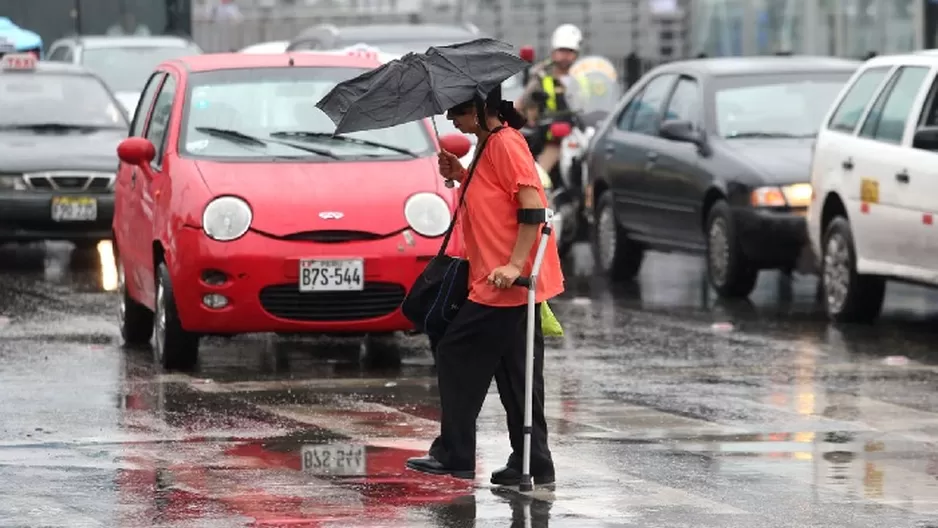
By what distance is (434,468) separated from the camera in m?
9.40

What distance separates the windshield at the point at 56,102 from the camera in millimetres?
20953

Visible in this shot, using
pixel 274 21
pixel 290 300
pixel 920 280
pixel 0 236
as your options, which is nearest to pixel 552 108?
pixel 0 236

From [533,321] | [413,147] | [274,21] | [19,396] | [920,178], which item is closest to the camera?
[533,321]

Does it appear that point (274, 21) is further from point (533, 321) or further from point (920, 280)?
point (533, 321)

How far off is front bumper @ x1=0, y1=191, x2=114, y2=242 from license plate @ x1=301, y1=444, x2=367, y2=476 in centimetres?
940

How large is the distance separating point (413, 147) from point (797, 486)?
4.86m

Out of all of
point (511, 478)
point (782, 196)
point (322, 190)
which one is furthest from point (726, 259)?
→ point (511, 478)

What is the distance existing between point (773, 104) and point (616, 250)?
1.85 m

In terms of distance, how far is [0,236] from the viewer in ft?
63.5

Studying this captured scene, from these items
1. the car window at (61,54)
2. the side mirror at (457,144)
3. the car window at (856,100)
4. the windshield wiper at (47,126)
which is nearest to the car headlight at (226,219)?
the side mirror at (457,144)

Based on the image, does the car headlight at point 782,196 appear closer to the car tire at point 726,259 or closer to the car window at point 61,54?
the car tire at point 726,259

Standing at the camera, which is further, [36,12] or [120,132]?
[36,12]

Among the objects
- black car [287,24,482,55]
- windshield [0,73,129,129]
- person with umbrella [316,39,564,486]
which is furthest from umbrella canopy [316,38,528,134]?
black car [287,24,482,55]

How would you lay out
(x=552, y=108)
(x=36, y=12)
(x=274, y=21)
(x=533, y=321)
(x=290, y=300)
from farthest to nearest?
(x=274, y=21) < (x=36, y=12) < (x=552, y=108) < (x=290, y=300) < (x=533, y=321)
